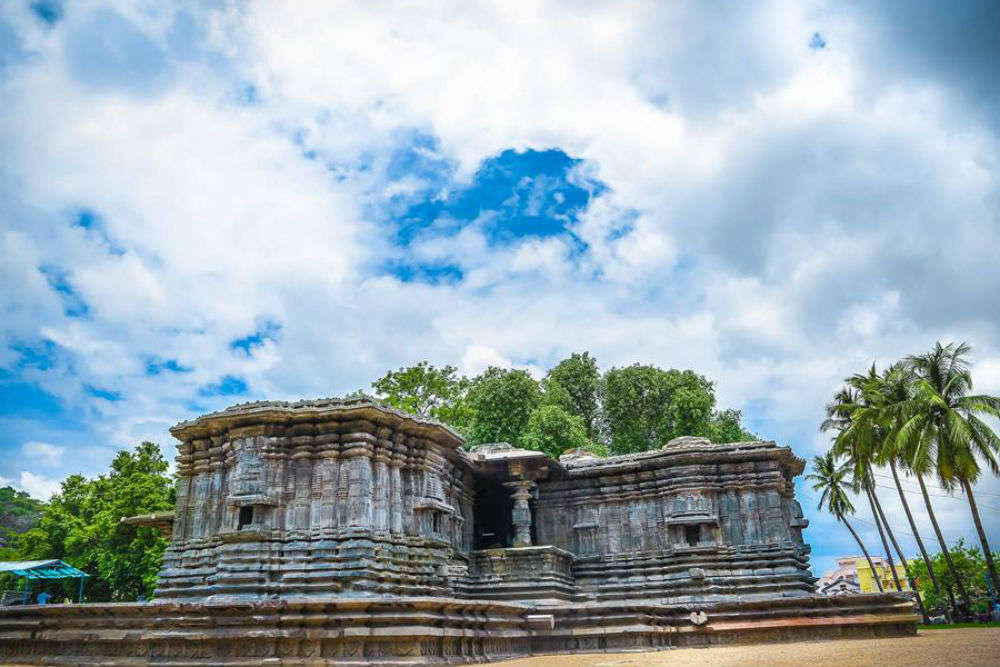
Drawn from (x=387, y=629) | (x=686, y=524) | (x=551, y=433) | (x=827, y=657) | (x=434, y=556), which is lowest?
(x=827, y=657)

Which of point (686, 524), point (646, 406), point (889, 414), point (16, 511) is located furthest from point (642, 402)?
point (16, 511)

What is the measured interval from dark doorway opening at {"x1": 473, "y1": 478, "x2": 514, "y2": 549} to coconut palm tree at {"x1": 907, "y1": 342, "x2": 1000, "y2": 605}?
1403cm

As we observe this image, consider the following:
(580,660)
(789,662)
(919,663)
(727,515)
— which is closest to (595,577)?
(727,515)

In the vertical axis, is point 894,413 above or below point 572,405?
below

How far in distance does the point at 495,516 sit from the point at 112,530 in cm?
2091

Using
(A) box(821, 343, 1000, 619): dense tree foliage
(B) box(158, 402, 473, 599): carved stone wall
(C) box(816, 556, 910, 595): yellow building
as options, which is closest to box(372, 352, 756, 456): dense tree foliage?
(A) box(821, 343, 1000, 619): dense tree foliage

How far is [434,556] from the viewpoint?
17891 millimetres

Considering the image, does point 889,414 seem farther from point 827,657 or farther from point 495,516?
point 827,657

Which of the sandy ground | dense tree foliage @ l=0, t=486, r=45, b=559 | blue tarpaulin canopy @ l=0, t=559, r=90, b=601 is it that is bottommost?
the sandy ground

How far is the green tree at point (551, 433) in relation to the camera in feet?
113

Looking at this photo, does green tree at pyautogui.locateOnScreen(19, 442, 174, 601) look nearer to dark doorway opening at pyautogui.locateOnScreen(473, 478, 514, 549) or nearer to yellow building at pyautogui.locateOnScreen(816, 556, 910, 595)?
dark doorway opening at pyautogui.locateOnScreen(473, 478, 514, 549)

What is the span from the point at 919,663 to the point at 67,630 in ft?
43.5

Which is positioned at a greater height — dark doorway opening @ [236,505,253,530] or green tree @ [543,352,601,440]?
green tree @ [543,352,601,440]

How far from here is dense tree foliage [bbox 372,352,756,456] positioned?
36.7 meters
